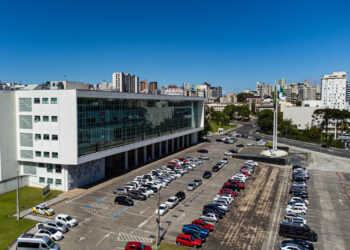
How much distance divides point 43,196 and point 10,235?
12699 mm

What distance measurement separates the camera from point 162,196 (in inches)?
1921

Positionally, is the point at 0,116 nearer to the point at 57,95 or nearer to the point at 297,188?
the point at 57,95

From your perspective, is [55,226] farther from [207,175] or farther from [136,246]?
[207,175]

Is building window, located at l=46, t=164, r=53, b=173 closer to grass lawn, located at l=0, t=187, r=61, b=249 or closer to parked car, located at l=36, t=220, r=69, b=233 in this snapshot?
grass lawn, located at l=0, t=187, r=61, b=249

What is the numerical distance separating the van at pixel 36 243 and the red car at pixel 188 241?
13468 millimetres

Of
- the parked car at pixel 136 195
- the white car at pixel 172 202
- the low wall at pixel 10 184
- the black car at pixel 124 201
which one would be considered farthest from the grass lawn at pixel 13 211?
the white car at pixel 172 202

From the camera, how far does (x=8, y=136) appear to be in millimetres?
51062

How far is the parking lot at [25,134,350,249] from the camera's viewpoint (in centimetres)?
3331

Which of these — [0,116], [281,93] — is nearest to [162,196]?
[0,116]

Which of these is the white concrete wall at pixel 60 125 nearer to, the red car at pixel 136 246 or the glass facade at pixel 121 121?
the glass facade at pixel 121 121

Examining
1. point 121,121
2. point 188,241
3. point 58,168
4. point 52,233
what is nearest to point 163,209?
point 188,241

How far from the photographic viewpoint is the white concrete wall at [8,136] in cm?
5003

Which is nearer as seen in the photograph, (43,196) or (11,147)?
(43,196)

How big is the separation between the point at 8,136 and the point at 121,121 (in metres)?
21.3
